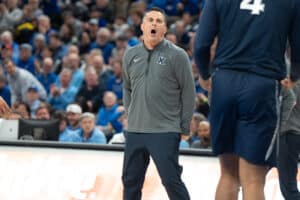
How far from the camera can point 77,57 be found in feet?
50.2

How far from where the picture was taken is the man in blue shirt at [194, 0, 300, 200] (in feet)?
20.4

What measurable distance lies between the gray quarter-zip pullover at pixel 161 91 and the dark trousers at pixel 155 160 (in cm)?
6

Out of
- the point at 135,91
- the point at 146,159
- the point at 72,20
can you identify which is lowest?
the point at 146,159

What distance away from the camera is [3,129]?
10.0 m

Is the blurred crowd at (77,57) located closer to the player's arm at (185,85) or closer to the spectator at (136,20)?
the spectator at (136,20)

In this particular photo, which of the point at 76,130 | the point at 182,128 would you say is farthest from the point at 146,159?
the point at 76,130

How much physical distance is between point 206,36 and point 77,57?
9.14 meters

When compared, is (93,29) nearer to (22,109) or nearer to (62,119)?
(22,109)

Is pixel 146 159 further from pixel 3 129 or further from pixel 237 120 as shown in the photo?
pixel 3 129

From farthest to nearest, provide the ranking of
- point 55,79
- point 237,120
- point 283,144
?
point 55,79
point 283,144
point 237,120

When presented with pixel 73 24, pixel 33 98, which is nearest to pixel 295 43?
pixel 33 98

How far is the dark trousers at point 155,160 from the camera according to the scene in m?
7.35

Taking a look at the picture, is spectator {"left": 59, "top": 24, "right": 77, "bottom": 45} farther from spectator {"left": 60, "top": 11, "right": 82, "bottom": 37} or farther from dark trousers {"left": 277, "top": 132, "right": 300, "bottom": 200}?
dark trousers {"left": 277, "top": 132, "right": 300, "bottom": 200}

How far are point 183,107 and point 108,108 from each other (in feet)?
20.0
